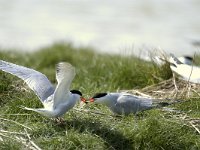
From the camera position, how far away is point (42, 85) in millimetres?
4848

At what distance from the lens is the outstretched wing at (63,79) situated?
14.6 ft

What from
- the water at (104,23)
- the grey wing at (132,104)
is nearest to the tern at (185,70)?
the grey wing at (132,104)

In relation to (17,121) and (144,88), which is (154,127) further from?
(144,88)

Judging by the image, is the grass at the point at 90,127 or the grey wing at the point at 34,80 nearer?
the grass at the point at 90,127

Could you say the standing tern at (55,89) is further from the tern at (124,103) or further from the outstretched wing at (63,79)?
the tern at (124,103)

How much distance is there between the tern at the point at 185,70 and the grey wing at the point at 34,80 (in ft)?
5.43

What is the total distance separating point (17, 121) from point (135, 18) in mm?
8201

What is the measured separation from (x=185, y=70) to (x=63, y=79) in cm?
201

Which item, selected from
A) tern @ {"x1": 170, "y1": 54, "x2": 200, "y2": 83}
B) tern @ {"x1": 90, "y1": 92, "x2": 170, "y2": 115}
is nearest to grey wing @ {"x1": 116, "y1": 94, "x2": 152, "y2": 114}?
tern @ {"x1": 90, "y1": 92, "x2": 170, "y2": 115}

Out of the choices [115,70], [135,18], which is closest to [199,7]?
[135,18]

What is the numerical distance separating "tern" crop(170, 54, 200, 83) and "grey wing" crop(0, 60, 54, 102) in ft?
5.43

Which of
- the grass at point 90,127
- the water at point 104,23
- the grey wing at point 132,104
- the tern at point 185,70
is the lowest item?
the water at point 104,23

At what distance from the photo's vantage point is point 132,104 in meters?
5.11

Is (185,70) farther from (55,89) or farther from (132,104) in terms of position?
(55,89)
